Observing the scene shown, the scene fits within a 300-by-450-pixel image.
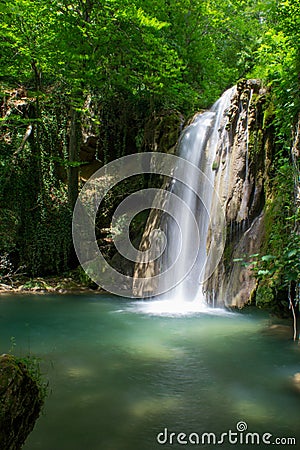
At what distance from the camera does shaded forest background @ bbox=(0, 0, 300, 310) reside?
35.7 ft

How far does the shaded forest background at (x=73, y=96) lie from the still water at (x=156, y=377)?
4274 millimetres

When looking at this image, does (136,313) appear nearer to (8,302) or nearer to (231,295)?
(231,295)

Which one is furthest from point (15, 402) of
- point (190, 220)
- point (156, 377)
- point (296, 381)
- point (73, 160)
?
point (73, 160)

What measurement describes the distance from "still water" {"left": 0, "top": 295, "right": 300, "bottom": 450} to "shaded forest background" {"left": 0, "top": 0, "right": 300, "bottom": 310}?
14.0 ft

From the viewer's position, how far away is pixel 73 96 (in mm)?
12289

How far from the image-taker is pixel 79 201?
12.2 meters

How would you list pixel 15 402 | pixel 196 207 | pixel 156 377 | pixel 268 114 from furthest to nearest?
1. pixel 196 207
2. pixel 268 114
3. pixel 156 377
4. pixel 15 402

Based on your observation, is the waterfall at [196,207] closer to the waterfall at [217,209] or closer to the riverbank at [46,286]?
the waterfall at [217,209]

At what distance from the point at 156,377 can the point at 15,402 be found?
2.14m

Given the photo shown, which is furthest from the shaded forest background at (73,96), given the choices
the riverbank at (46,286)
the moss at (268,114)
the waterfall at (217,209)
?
the moss at (268,114)

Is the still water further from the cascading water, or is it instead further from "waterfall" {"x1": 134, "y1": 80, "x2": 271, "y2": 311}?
the cascading water

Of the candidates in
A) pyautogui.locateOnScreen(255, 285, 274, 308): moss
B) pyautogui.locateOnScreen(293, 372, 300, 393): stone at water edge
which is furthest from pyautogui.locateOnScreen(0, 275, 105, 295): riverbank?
pyautogui.locateOnScreen(293, 372, 300, 393): stone at water edge

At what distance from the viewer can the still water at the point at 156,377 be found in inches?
127

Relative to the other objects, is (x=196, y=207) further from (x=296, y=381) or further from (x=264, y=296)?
(x=296, y=381)
